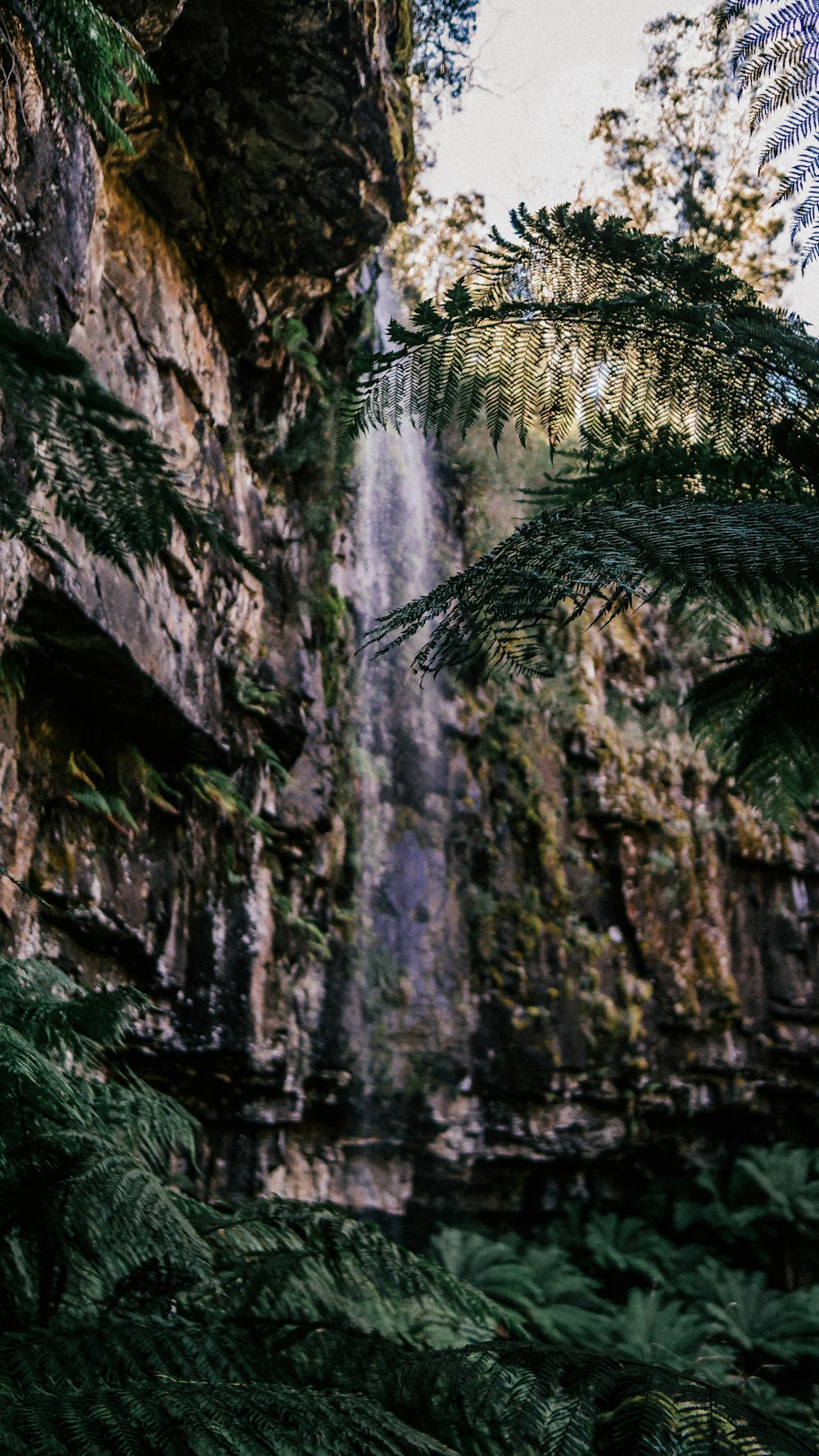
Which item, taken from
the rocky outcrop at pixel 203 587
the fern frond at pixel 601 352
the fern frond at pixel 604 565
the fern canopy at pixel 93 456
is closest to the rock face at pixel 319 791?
the rocky outcrop at pixel 203 587

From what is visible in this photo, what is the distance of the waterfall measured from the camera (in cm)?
719

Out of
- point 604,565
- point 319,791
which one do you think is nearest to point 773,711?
point 604,565

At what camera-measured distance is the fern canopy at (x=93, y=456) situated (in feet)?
2.58

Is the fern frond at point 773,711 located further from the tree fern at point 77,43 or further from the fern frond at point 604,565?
the tree fern at point 77,43

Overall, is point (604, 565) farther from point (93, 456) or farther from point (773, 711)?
point (773, 711)

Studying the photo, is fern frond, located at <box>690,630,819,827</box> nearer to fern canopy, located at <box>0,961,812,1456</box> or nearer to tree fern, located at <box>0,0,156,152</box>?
fern canopy, located at <box>0,961,812,1456</box>

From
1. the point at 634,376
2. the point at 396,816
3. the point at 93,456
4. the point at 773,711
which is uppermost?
the point at 396,816

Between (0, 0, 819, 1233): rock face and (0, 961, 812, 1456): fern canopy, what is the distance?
1.80 meters

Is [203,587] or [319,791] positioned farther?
[319,791]

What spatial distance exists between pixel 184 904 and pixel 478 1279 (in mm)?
3517

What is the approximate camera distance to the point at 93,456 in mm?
877

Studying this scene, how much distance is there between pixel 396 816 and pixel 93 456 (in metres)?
7.05

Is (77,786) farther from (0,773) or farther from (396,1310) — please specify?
(396,1310)

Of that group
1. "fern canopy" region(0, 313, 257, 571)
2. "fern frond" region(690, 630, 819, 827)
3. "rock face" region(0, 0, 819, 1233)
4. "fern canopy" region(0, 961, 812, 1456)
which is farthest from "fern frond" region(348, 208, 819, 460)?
"fern canopy" region(0, 961, 812, 1456)
